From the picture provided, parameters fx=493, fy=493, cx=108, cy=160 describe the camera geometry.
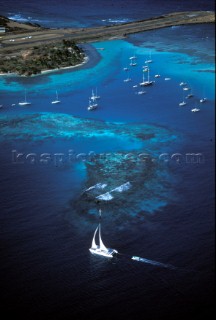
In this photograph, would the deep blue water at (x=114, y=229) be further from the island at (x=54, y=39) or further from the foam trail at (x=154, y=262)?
the island at (x=54, y=39)

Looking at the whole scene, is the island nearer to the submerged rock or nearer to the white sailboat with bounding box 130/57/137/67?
the white sailboat with bounding box 130/57/137/67

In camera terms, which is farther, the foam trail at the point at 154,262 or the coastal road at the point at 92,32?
the coastal road at the point at 92,32

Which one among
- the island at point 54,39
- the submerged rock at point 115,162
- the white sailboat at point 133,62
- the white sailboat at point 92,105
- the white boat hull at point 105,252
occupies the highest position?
the island at point 54,39

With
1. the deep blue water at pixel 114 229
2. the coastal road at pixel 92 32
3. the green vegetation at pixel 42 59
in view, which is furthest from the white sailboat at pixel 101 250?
the coastal road at pixel 92 32

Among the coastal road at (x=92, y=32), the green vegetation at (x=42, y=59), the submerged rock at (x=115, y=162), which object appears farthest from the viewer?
the coastal road at (x=92, y=32)

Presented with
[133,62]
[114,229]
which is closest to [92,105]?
[133,62]

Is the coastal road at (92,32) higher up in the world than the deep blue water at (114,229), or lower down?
higher up

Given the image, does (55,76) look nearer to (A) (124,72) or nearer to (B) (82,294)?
(A) (124,72)

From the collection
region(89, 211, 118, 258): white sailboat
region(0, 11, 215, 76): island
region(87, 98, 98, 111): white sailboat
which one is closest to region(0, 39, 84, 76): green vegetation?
region(0, 11, 215, 76): island
